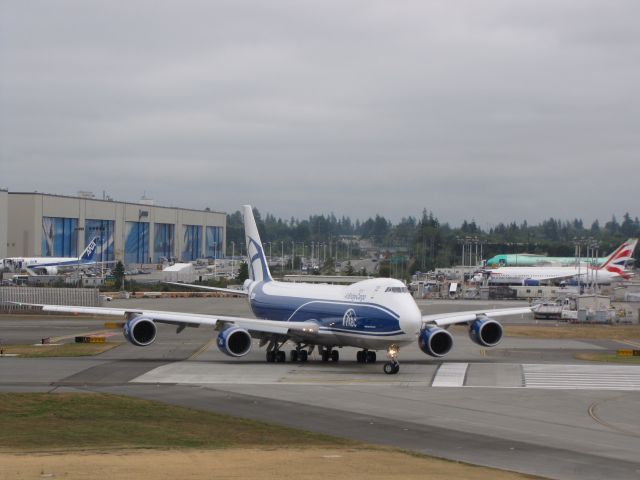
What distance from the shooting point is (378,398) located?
3797cm

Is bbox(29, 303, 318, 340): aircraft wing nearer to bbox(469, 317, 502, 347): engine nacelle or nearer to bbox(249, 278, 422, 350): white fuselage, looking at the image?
bbox(249, 278, 422, 350): white fuselage

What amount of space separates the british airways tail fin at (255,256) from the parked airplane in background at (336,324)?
19.9 ft

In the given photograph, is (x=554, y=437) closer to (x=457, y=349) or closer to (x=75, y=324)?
(x=457, y=349)

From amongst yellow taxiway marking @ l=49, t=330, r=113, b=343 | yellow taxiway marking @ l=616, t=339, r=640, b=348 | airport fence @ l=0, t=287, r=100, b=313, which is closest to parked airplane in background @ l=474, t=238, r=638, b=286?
yellow taxiway marking @ l=616, t=339, r=640, b=348

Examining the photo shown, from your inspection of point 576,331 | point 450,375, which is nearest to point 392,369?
point 450,375

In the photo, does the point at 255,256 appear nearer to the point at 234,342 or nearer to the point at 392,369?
the point at 234,342

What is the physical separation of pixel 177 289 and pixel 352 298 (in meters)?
90.5

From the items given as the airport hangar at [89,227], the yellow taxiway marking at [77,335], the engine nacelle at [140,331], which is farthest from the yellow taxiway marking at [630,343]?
the airport hangar at [89,227]

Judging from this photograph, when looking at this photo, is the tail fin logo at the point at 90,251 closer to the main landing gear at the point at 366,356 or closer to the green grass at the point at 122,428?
the main landing gear at the point at 366,356

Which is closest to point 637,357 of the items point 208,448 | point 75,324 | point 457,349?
point 457,349

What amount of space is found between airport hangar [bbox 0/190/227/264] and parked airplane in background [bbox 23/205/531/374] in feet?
289

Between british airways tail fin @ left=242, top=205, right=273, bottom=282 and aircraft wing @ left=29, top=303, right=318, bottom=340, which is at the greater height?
british airways tail fin @ left=242, top=205, right=273, bottom=282

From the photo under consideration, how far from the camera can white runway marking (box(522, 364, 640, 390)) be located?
43.1 metres

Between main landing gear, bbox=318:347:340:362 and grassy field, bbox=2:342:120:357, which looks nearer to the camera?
main landing gear, bbox=318:347:340:362
